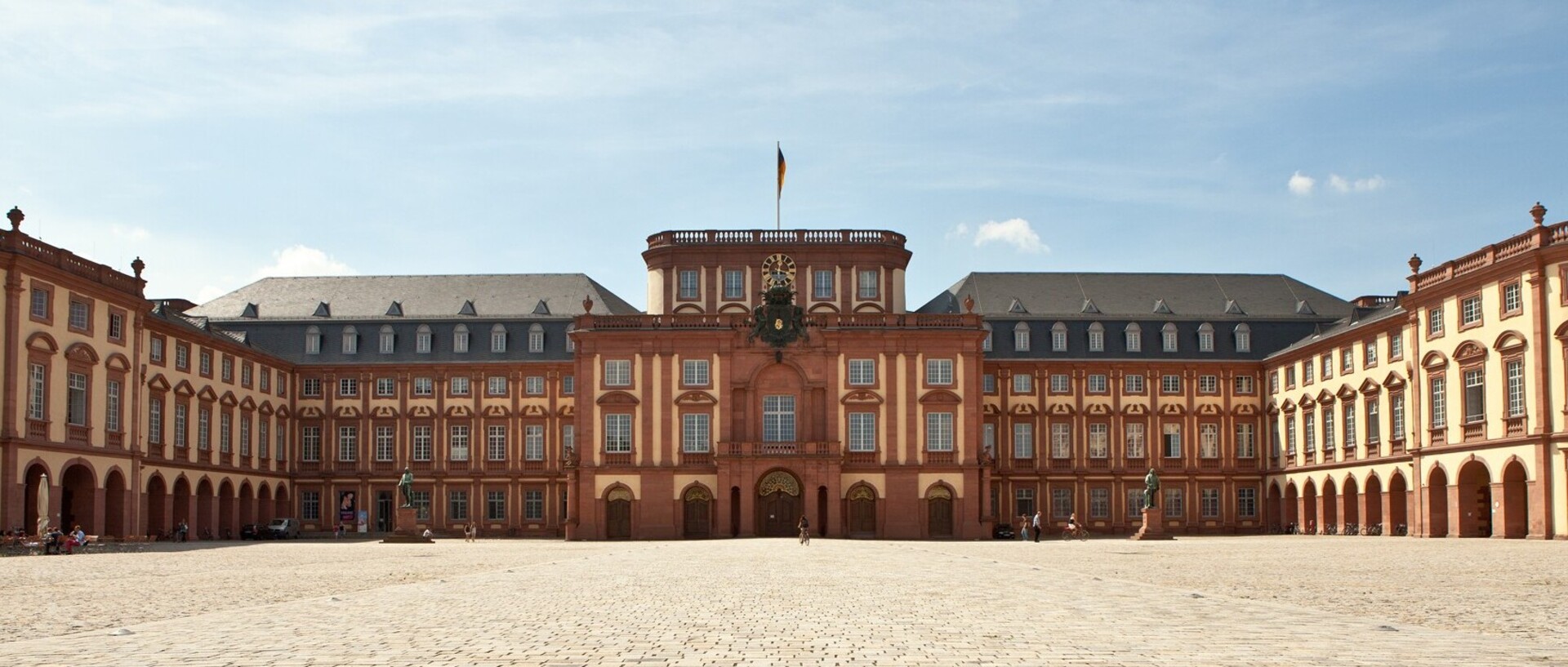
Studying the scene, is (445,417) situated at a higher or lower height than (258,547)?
higher

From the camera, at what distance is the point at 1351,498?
74562 mm

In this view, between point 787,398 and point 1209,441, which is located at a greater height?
point 787,398

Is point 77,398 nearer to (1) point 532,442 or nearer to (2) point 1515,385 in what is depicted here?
(1) point 532,442

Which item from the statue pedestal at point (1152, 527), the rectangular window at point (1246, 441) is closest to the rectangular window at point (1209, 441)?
the rectangular window at point (1246, 441)

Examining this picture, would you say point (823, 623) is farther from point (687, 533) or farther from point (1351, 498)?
point (1351, 498)

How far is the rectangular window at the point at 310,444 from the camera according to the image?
87.3 meters

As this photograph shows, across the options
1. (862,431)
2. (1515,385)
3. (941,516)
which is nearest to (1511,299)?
(1515,385)

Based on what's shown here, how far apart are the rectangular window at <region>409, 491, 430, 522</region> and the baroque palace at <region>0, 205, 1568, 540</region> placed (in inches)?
15.3

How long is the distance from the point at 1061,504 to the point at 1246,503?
10388 millimetres

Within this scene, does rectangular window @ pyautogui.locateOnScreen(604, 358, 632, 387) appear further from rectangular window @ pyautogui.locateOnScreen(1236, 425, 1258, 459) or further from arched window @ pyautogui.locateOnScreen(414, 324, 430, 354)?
rectangular window @ pyautogui.locateOnScreen(1236, 425, 1258, 459)

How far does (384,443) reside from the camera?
287ft

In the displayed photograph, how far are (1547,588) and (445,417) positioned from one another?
2709 inches

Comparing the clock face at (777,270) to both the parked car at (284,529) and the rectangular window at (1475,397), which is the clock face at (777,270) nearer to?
the parked car at (284,529)

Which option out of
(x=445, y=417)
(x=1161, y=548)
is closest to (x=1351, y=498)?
(x=1161, y=548)
